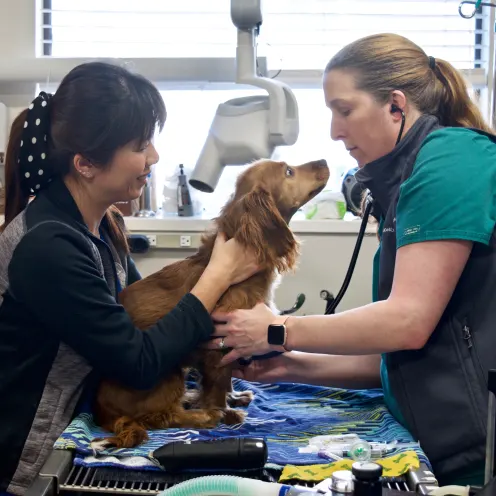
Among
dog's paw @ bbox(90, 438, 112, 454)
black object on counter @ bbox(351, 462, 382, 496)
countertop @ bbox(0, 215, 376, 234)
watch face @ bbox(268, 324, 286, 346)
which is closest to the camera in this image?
black object on counter @ bbox(351, 462, 382, 496)

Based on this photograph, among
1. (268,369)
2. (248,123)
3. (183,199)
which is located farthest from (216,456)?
(183,199)

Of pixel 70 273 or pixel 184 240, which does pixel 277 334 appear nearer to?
pixel 70 273

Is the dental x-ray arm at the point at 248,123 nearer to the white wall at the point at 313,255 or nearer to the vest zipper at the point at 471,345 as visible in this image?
the white wall at the point at 313,255

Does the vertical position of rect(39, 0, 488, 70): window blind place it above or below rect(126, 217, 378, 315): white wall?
above

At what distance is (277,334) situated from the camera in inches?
56.4

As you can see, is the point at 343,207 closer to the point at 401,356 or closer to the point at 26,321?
the point at 401,356

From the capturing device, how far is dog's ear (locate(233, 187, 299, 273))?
1.71 metres

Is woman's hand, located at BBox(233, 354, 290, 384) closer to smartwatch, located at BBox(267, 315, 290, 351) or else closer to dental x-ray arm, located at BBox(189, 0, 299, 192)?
smartwatch, located at BBox(267, 315, 290, 351)

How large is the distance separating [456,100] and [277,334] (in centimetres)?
64

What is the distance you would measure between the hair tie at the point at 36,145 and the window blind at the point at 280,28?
5.17 feet

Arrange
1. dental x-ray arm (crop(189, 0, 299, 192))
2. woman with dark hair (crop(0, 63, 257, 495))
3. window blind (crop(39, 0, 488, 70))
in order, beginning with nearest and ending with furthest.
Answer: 1. woman with dark hair (crop(0, 63, 257, 495))
2. dental x-ray arm (crop(189, 0, 299, 192))
3. window blind (crop(39, 0, 488, 70))

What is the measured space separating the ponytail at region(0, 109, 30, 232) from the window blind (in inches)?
61.4

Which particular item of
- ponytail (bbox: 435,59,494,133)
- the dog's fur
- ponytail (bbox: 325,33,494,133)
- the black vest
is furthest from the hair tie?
ponytail (bbox: 435,59,494,133)

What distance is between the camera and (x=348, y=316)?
4.46 feet
